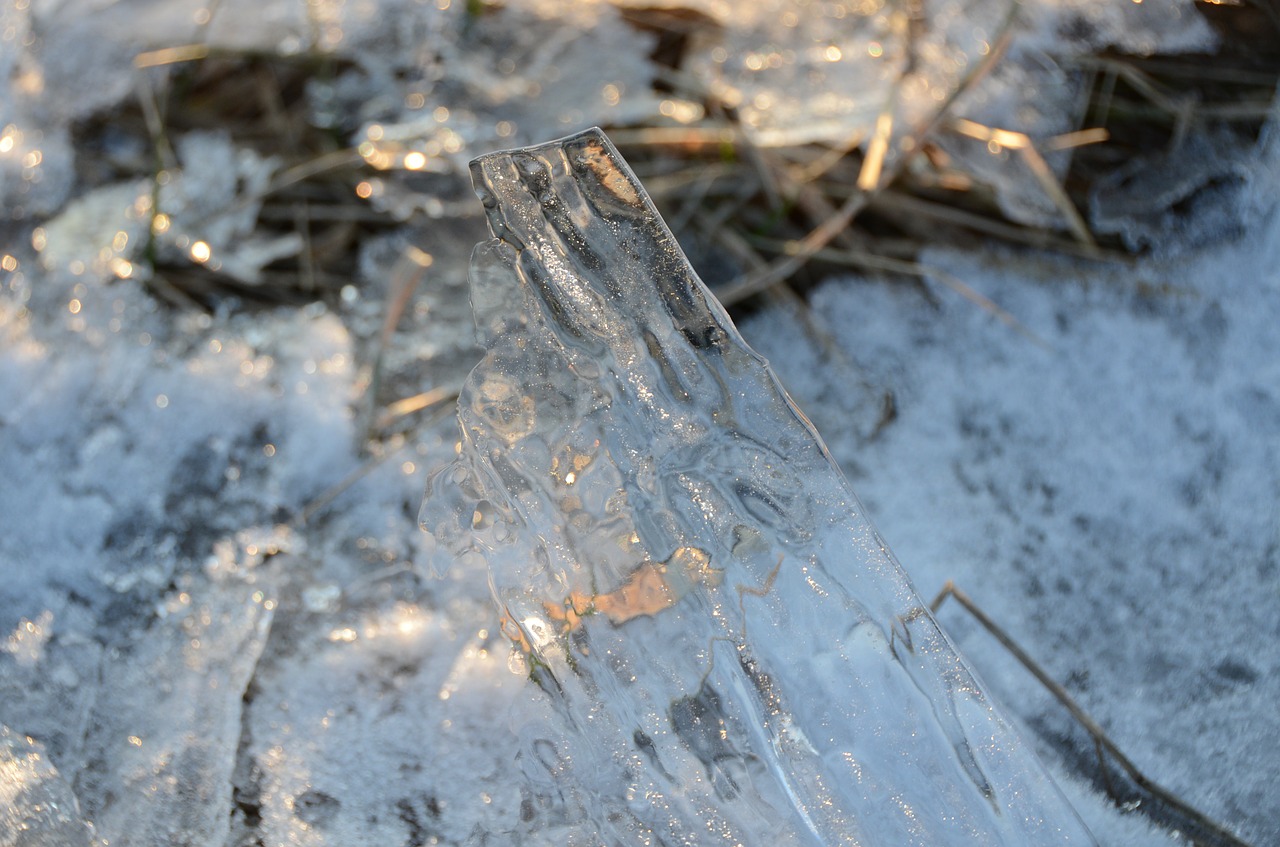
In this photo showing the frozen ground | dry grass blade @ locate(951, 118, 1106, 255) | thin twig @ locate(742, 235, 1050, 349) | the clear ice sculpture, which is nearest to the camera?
the clear ice sculpture

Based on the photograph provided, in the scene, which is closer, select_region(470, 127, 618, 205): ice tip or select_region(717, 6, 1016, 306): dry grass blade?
select_region(470, 127, 618, 205): ice tip

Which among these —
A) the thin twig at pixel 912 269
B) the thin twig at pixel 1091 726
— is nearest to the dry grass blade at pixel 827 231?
the thin twig at pixel 912 269

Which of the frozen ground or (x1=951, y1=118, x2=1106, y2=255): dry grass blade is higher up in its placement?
(x1=951, y1=118, x2=1106, y2=255): dry grass blade

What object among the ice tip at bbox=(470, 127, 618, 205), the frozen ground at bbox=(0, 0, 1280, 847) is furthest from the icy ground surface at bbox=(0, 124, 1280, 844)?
the ice tip at bbox=(470, 127, 618, 205)

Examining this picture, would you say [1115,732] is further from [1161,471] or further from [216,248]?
[216,248]

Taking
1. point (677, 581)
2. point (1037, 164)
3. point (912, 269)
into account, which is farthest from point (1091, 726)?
point (1037, 164)

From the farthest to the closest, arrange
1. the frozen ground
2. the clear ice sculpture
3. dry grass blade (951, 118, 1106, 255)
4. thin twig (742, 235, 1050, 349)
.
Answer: dry grass blade (951, 118, 1106, 255) → thin twig (742, 235, 1050, 349) → the frozen ground → the clear ice sculpture

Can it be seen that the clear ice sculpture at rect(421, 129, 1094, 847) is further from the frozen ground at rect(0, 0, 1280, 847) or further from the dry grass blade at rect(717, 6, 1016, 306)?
the dry grass blade at rect(717, 6, 1016, 306)
